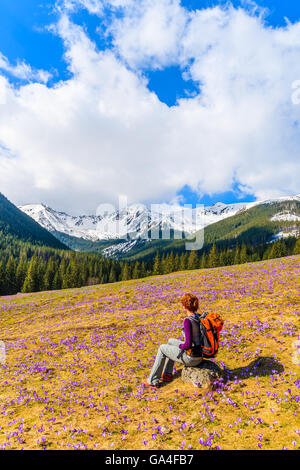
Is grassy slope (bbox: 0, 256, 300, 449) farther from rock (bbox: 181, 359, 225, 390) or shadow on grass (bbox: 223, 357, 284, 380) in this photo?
rock (bbox: 181, 359, 225, 390)

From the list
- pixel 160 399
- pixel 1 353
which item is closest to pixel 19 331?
pixel 1 353

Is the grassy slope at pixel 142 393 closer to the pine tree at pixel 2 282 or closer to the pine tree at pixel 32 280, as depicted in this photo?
the pine tree at pixel 32 280

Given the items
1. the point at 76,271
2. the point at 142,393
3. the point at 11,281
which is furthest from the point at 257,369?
the point at 11,281

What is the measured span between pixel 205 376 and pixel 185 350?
1.31m

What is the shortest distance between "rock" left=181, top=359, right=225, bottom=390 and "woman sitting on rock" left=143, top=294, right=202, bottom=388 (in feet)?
1.16

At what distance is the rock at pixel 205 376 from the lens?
7974 mm

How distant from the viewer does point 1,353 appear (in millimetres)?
15305

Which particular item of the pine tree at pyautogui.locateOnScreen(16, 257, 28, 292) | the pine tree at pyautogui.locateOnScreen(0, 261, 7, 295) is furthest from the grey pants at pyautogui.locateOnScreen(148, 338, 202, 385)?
the pine tree at pyautogui.locateOnScreen(16, 257, 28, 292)

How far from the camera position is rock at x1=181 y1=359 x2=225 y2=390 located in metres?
7.97

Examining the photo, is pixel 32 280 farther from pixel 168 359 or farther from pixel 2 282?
pixel 168 359

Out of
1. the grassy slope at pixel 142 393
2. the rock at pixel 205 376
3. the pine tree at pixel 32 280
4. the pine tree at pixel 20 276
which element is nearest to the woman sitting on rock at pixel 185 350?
the rock at pixel 205 376

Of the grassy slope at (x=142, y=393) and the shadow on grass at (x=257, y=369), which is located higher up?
the shadow on grass at (x=257, y=369)
